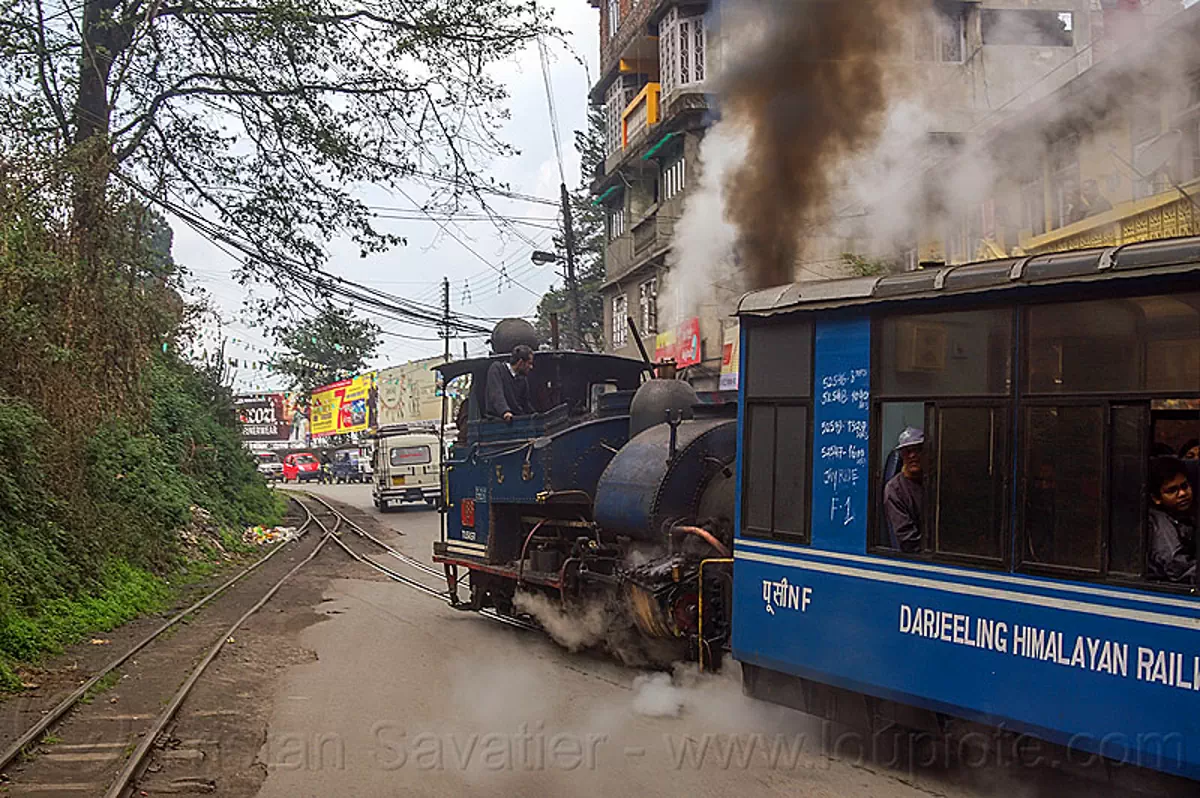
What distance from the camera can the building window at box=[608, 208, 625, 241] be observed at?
100ft

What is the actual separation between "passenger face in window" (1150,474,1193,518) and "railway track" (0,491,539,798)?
5164 millimetres

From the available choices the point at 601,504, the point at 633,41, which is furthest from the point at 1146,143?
the point at 633,41

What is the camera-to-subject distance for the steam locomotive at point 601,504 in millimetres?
8344

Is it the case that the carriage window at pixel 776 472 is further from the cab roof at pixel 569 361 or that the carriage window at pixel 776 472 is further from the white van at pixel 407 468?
the white van at pixel 407 468

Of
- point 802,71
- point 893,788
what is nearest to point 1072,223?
point 802,71

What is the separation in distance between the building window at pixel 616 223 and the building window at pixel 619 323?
1707 millimetres

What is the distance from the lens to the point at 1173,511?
484cm

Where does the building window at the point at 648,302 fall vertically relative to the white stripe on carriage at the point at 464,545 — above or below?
above

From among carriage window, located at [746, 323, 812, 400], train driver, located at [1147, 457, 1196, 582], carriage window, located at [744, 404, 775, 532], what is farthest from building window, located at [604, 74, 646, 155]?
train driver, located at [1147, 457, 1196, 582]

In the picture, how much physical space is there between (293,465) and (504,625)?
64.8 m

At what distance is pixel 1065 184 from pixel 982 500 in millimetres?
11002

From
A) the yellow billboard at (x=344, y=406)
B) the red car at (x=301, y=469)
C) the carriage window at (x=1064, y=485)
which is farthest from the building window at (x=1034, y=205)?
the red car at (x=301, y=469)

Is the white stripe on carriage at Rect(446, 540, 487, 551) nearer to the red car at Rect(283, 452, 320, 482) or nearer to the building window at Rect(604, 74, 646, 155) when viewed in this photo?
the building window at Rect(604, 74, 646, 155)

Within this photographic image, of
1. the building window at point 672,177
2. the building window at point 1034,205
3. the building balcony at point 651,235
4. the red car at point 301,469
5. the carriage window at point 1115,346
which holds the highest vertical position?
the building window at point 672,177
